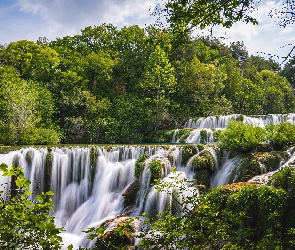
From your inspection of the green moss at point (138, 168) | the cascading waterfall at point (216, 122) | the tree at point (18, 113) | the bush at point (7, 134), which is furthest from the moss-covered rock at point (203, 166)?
the bush at point (7, 134)

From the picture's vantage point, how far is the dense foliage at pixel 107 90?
71.8ft

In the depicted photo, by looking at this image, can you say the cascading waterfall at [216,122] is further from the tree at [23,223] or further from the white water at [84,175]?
the tree at [23,223]

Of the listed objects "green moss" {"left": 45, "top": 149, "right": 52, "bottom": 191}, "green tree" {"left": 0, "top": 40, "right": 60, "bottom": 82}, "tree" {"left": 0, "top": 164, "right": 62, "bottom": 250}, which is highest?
"green tree" {"left": 0, "top": 40, "right": 60, "bottom": 82}

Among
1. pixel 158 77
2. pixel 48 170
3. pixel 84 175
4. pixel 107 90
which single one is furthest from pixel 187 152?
pixel 107 90

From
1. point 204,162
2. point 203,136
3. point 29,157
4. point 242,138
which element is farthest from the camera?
point 203,136

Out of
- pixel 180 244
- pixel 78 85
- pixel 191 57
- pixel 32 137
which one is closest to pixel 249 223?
pixel 180 244

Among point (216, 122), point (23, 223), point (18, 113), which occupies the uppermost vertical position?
point (18, 113)

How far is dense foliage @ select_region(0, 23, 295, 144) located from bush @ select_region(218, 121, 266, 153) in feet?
34.7

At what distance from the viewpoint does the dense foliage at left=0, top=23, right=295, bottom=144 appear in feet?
71.8

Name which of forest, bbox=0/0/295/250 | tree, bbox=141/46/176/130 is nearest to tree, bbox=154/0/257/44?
forest, bbox=0/0/295/250

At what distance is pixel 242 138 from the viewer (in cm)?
1178

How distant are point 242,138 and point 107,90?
19.2 m

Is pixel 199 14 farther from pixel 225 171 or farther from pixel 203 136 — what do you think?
pixel 203 136

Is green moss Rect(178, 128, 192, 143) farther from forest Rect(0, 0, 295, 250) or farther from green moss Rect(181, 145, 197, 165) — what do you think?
green moss Rect(181, 145, 197, 165)
